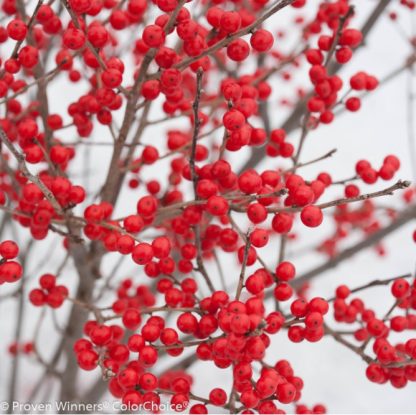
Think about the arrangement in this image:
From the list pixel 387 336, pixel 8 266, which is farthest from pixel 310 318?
pixel 8 266

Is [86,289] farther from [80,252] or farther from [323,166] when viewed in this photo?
[323,166]

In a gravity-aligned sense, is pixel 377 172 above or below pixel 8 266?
above

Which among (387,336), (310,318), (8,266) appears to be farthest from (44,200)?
(387,336)

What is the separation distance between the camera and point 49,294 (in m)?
0.71

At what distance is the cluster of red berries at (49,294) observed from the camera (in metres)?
0.71

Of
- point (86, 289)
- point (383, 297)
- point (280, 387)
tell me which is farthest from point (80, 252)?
point (383, 297)

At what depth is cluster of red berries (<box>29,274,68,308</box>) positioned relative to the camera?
71 cm

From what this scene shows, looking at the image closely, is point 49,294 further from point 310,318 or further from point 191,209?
point 310,318

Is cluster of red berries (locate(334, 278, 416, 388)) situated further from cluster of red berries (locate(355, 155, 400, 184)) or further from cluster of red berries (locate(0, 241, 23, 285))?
cluster of red berries (locate(0, 241, 23, 285))

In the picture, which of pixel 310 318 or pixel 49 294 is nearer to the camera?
pixel 310 318

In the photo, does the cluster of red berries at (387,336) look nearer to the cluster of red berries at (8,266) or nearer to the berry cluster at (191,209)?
the berry cluster at (191,209)

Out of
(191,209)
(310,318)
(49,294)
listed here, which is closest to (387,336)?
(310,318)

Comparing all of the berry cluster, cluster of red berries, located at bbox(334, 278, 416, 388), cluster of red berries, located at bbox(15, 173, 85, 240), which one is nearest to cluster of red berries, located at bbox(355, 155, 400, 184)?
the berry cluster

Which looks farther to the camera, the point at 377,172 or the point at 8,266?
the point at 377,172
